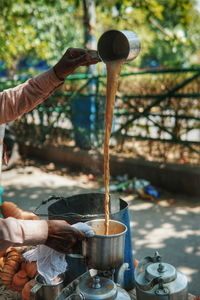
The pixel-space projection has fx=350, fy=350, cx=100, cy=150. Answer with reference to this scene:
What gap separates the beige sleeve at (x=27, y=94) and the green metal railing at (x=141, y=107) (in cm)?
373

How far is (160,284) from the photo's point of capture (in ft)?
7.55

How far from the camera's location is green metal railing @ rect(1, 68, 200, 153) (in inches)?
242

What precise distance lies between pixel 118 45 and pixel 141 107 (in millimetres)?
4320

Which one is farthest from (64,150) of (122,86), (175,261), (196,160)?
(175,261)

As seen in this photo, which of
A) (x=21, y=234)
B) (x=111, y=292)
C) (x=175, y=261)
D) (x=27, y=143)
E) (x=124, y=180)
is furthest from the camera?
(x=27, y=143)

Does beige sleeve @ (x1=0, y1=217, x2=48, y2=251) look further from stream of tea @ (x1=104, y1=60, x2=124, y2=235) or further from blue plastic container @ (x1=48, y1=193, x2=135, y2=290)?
blue plastic container @ (x1=48, y1=193, x2=135, y2=290)

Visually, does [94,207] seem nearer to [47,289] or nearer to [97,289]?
[47,289]

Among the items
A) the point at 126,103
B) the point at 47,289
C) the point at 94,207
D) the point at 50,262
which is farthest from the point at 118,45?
the point at 126,103

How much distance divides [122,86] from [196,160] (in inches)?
81.5

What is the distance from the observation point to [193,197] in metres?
5.75

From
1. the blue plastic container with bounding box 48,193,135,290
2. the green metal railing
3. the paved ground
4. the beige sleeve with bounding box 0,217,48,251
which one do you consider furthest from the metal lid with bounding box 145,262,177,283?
the green metal railing

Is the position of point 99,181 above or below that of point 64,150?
below

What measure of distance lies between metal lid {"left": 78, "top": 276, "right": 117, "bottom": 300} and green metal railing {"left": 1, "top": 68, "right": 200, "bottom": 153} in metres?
→ 4.22

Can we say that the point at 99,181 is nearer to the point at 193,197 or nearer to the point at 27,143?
the point at 193,197
